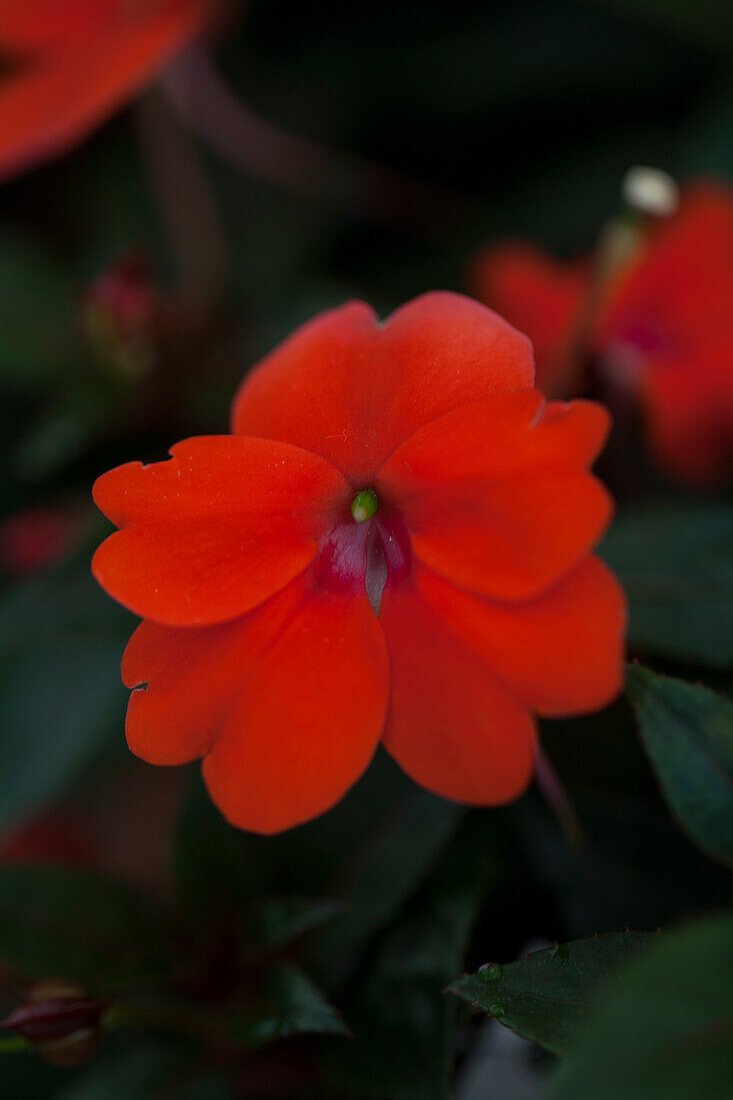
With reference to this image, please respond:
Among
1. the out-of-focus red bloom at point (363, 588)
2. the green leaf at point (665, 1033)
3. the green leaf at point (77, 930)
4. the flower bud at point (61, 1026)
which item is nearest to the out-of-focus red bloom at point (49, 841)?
the green leaf at point (77, 930)

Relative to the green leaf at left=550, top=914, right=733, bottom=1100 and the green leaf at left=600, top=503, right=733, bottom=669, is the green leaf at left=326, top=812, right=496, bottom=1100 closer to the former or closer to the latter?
the green leaf at left=600, top=503, right=733, bottom=669

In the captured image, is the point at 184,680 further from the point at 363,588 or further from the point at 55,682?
the point at 55,682

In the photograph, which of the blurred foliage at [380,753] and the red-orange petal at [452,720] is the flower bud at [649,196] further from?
the red-orange petal at [452,720]

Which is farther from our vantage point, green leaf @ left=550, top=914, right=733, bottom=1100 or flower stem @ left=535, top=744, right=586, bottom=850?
flower stem @ left=535, top=744, right=586, bottom=850

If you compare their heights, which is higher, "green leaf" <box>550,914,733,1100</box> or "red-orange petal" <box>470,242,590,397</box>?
"green leaf" <box>550,914,733,1100</box>

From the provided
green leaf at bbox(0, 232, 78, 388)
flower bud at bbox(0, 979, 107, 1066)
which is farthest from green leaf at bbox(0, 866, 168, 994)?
green leaf at bbox(0, 232, 78, 388)

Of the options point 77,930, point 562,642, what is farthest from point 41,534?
point 562,642
